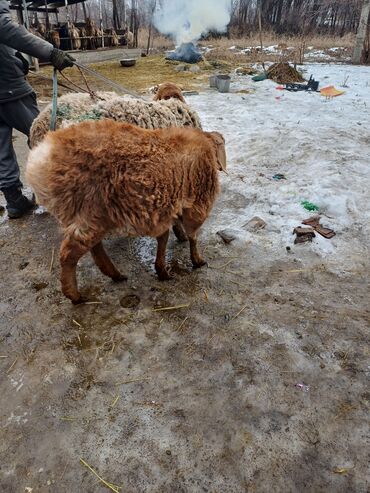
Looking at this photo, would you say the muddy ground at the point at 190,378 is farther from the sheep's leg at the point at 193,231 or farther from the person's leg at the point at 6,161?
the person's leg at the point at 6,161

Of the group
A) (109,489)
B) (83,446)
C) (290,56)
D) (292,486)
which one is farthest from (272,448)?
(290,56)

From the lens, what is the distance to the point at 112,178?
2.41 m

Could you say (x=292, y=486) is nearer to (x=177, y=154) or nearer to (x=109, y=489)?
(x=109, y=489)

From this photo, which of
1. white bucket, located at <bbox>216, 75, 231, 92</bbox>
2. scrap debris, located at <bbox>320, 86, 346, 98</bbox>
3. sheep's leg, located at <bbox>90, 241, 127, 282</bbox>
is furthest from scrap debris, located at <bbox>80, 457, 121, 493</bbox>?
scrap debris, located at <bbox>320, 86, 346, 98</bbox>

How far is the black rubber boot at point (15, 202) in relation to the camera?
13.6ft

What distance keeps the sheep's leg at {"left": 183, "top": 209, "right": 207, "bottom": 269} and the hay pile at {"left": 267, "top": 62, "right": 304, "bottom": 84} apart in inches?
413

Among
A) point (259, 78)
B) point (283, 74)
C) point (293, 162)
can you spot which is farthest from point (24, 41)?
point (283, 74)

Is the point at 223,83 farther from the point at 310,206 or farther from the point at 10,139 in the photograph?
the point at 10,139

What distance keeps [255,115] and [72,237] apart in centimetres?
693

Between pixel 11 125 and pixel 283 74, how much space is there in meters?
10.7

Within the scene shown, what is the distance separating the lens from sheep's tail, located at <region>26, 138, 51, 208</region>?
7.96ft

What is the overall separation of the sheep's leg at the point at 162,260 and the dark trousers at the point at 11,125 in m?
2.28

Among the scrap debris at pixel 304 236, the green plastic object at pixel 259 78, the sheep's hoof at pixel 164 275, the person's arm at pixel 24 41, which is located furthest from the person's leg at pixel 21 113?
the green plastic object at pixel 259 78

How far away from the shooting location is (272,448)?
196cm
